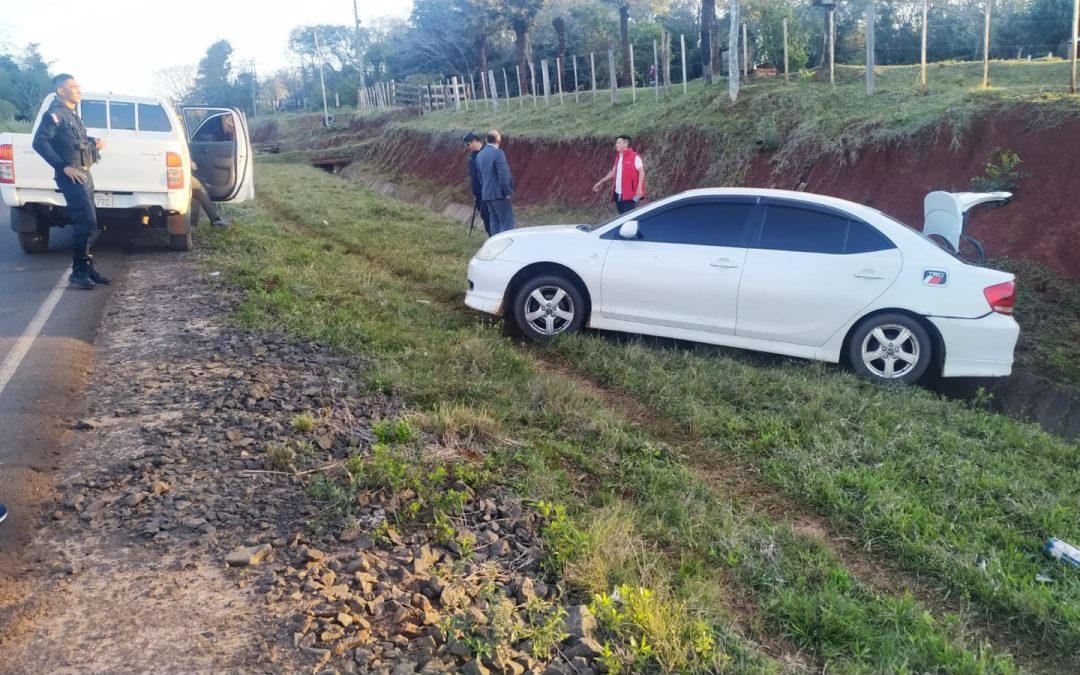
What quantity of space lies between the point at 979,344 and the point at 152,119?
979cm

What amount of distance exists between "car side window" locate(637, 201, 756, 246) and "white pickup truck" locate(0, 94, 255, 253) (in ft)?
19.5

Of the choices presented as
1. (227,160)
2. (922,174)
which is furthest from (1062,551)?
(227,160)

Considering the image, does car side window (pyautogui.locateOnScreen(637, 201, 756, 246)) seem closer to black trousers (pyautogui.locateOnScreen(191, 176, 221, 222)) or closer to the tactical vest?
the tactical vest

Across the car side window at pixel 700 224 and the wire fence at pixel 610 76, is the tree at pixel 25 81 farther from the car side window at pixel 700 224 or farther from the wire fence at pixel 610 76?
the car side window at pixel 700 224

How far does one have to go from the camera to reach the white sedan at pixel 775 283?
256 inches

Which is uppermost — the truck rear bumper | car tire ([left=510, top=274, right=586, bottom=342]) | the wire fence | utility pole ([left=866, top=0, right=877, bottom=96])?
the wire fence

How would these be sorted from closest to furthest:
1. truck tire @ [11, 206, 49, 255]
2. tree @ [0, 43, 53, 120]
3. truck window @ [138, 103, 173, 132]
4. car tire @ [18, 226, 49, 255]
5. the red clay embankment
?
the red clay embankment
truck tire @ [11, 206, 49, 255]
car tire @ [18, 226, 49, 255]
truck window @ [138, 103, 173, 132]
tree @ [0, 43, 53, 120]

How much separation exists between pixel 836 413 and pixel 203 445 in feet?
13.4

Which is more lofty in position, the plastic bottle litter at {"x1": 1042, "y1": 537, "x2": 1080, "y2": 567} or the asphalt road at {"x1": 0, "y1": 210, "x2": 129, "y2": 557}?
the asphalt road at {"x1": 0, "y1": 210, "x2": 129, "y2": 557}

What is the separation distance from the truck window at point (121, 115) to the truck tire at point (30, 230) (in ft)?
4.77

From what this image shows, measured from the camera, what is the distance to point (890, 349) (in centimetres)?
663

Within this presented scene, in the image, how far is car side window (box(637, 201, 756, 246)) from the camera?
6.98 metres

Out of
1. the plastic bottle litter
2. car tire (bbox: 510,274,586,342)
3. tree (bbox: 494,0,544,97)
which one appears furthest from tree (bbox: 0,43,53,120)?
the plastic bottle litter

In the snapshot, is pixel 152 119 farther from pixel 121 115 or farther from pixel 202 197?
pixel 202 197
